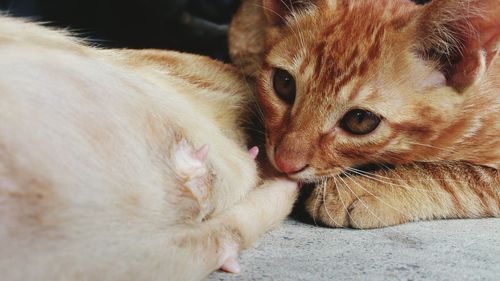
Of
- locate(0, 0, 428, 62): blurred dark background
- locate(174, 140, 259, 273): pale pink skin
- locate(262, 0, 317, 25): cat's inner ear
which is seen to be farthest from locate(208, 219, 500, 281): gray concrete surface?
locate(0, 0, 428, 62): blurred dark background

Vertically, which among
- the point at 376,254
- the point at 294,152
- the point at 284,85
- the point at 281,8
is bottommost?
the point at 376,254

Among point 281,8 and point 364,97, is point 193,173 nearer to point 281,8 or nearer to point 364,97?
point 364,97

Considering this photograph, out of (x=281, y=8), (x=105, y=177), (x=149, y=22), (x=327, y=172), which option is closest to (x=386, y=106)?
(x=327, y=172)

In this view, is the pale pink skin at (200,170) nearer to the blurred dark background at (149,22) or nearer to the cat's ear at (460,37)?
the cat's ear at (460,37)

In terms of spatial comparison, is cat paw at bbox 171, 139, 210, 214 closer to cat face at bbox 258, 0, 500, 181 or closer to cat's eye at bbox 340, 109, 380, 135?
cat face at bbox 258, 0, 500, 181

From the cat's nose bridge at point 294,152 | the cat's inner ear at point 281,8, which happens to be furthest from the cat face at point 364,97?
the cat's inner ear at point 281,8

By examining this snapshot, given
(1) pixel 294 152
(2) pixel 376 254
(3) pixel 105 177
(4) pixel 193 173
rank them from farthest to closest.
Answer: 1. (1) pixel 294 152
2. (2) pixel 376 254
3. (4) pixel 193 173
4. (3) pixel 105 177

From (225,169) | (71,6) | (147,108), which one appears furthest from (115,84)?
(71,6)

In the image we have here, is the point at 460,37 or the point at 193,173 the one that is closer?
the point at 193,173

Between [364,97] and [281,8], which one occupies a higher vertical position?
[281,8]
